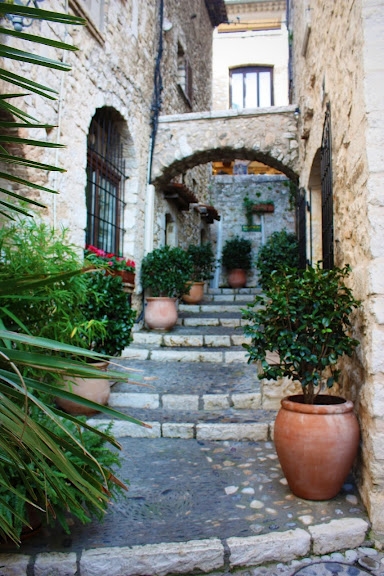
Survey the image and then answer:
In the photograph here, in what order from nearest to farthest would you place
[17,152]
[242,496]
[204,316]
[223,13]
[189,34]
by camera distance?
[242,496] → [17,152] → [204,316] → [189,34] → [223,13]

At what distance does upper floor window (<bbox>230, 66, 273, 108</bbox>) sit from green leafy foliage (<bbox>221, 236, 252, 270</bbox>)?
8.06 meters

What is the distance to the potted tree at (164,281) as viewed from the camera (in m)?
6.17

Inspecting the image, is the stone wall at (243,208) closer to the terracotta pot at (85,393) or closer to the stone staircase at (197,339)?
the stone staircase at (197,339)

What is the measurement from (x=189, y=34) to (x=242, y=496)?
31.2 feet

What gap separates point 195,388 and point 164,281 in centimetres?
255

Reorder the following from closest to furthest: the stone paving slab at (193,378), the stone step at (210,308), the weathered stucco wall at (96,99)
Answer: the stone paving slab at (193,378) → the weathered stucco wall at (96,99) → the stone step at (210,308)

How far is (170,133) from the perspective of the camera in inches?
279

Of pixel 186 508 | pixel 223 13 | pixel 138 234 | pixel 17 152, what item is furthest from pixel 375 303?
pixel 223 13

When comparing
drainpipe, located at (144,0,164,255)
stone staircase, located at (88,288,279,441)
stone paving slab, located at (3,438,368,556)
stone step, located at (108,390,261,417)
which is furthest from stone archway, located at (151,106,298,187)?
stone paving slab, located at (3,438,368,556)

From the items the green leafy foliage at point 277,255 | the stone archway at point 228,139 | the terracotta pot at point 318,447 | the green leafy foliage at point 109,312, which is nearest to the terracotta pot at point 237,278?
the green leafy foliage at point 277,255

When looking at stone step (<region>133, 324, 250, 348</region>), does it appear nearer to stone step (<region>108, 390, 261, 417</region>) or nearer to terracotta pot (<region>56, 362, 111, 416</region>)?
stone step (<region>108, 390, 261, 417</region>)

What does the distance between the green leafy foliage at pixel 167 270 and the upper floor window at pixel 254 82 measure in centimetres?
1195

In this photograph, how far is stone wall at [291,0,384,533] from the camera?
6.96ft

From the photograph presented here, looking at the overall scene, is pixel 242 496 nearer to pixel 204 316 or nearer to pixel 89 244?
pixel 89 244
